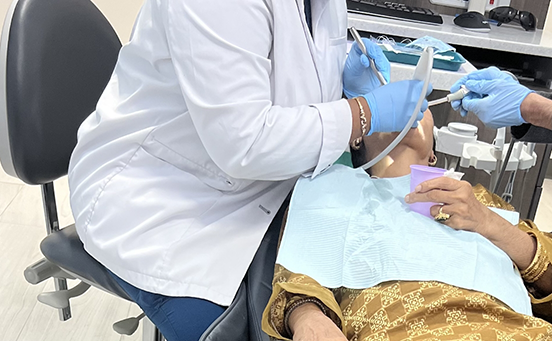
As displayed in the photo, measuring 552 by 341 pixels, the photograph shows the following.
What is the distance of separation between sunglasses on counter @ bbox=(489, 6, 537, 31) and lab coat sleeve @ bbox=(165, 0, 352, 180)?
1746 millimetres

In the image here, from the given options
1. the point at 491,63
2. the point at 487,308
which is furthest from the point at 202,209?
the point at 491,63

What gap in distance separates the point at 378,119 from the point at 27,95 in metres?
0.74

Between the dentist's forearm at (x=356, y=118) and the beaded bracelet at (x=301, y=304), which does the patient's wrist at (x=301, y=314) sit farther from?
the dentist's forearm at (x=356, y=118)

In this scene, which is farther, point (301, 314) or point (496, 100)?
point (496, 100)

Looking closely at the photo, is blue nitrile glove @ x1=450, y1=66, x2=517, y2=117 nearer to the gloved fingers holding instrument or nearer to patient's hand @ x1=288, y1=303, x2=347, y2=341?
the gloved fingers holding instrument

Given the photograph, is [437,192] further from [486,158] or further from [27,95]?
[27,95]

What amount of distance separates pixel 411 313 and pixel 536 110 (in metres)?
0.64

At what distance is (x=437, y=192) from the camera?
3.29 ft

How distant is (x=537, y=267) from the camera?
1.05 m

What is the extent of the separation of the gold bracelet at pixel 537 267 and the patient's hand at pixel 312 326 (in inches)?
17.2

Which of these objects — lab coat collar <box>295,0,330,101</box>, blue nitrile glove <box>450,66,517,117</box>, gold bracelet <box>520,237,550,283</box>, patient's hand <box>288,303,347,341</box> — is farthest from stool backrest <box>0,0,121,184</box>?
gold bracelet <box>520,237,550,283</box>

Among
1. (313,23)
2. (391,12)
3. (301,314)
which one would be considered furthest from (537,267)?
(391,12)

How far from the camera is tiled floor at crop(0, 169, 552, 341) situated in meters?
1.73

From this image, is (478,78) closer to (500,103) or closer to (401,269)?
(500,103)
